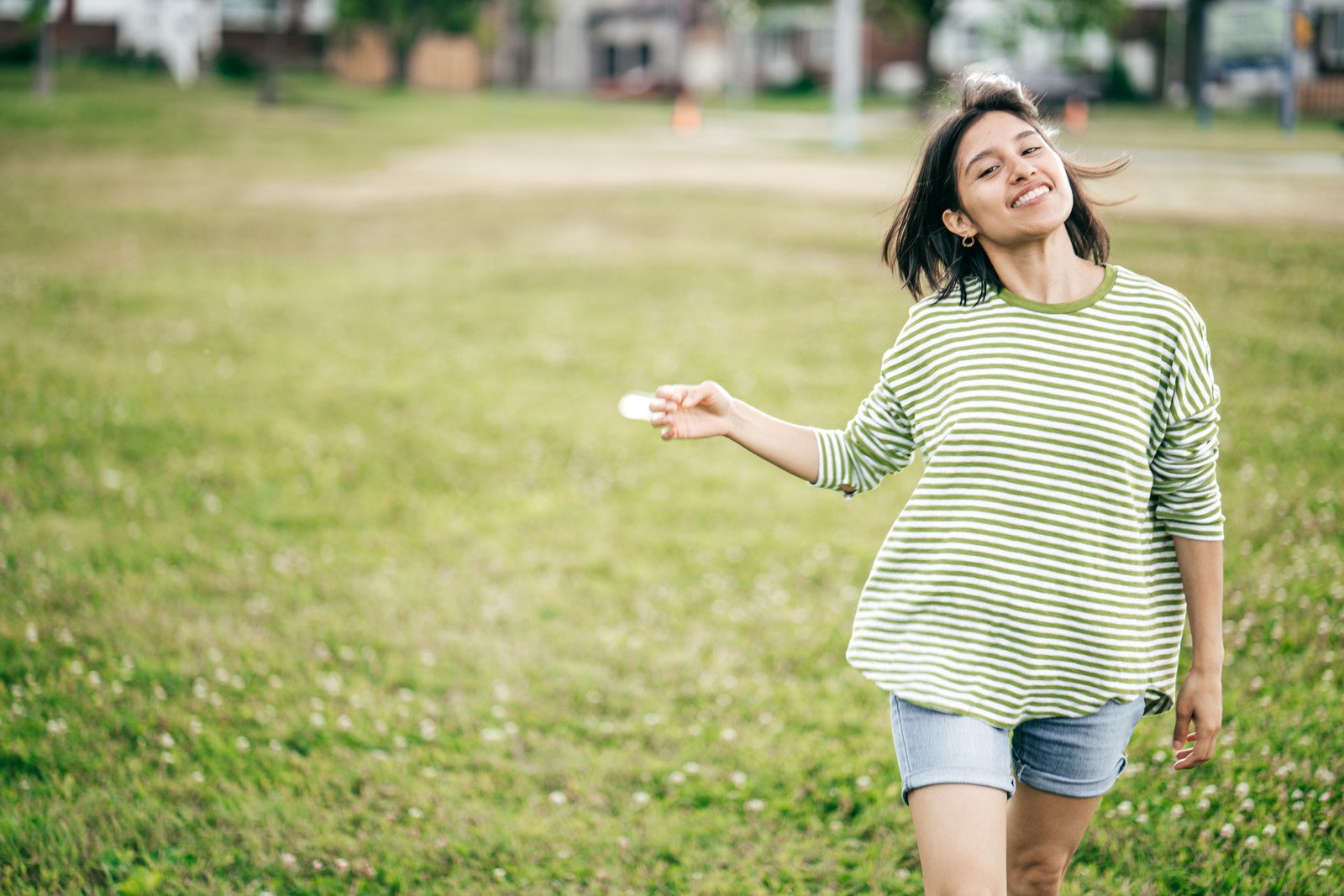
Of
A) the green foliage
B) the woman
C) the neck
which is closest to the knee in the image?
the woman

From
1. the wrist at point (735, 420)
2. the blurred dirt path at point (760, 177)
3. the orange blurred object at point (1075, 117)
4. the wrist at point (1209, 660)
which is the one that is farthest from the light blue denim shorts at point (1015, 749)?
the orange blurred object at point (1075, 117)

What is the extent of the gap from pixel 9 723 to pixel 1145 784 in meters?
3.98

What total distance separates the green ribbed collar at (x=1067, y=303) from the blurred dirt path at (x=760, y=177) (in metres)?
11.5

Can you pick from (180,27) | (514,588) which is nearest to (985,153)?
(514,588)

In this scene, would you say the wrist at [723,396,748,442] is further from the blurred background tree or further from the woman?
the blurred background tree

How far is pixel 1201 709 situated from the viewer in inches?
105

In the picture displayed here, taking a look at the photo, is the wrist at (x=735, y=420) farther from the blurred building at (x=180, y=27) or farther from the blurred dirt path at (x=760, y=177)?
the blurred building at (x=180, y=27)

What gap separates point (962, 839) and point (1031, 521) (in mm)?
608

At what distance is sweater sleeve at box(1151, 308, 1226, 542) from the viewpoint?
8.28 ft

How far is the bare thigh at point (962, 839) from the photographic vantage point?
94.9 inches

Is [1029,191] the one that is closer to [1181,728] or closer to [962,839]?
Answer: [1181,728]

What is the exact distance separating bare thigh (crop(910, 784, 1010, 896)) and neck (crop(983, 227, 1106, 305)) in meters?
0.97

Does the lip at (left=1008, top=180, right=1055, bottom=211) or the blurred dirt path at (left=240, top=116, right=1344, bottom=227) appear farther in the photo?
the blurred dirt path at (left=240, top=116, right=1344, bottom=227)

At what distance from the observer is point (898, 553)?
265 centimetres
